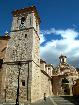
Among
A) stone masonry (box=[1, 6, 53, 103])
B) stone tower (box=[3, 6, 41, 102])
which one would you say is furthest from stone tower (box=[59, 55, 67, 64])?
stone masonry (box=[1, 6, 53, 103])

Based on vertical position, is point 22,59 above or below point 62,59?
below

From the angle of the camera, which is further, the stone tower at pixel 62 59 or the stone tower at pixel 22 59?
the stone tower at pixel 62 59

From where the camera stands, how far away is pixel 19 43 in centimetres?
2697

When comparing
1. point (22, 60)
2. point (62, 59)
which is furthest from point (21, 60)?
point (62, 59)

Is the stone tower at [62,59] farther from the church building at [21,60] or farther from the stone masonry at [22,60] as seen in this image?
the stone masonry at [22,60]

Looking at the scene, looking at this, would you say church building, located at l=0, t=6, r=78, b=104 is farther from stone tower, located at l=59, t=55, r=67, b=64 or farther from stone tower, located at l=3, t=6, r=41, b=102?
stone tower, located at l=59, t=55, r=67, b=64

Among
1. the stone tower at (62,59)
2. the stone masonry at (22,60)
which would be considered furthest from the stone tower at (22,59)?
the stone tower at (62,59)

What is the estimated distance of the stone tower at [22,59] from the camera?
24.4 meters

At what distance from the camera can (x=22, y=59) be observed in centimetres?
2577

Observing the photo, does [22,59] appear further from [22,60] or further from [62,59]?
[62,59]

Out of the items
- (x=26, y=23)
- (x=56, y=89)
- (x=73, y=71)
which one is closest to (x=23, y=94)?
(x=26, y=23)

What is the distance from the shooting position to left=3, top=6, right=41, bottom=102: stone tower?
80.2 feet

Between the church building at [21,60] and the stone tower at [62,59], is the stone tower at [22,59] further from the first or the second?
the stone tower at [62,59]

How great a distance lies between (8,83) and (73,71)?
24.7 metres
